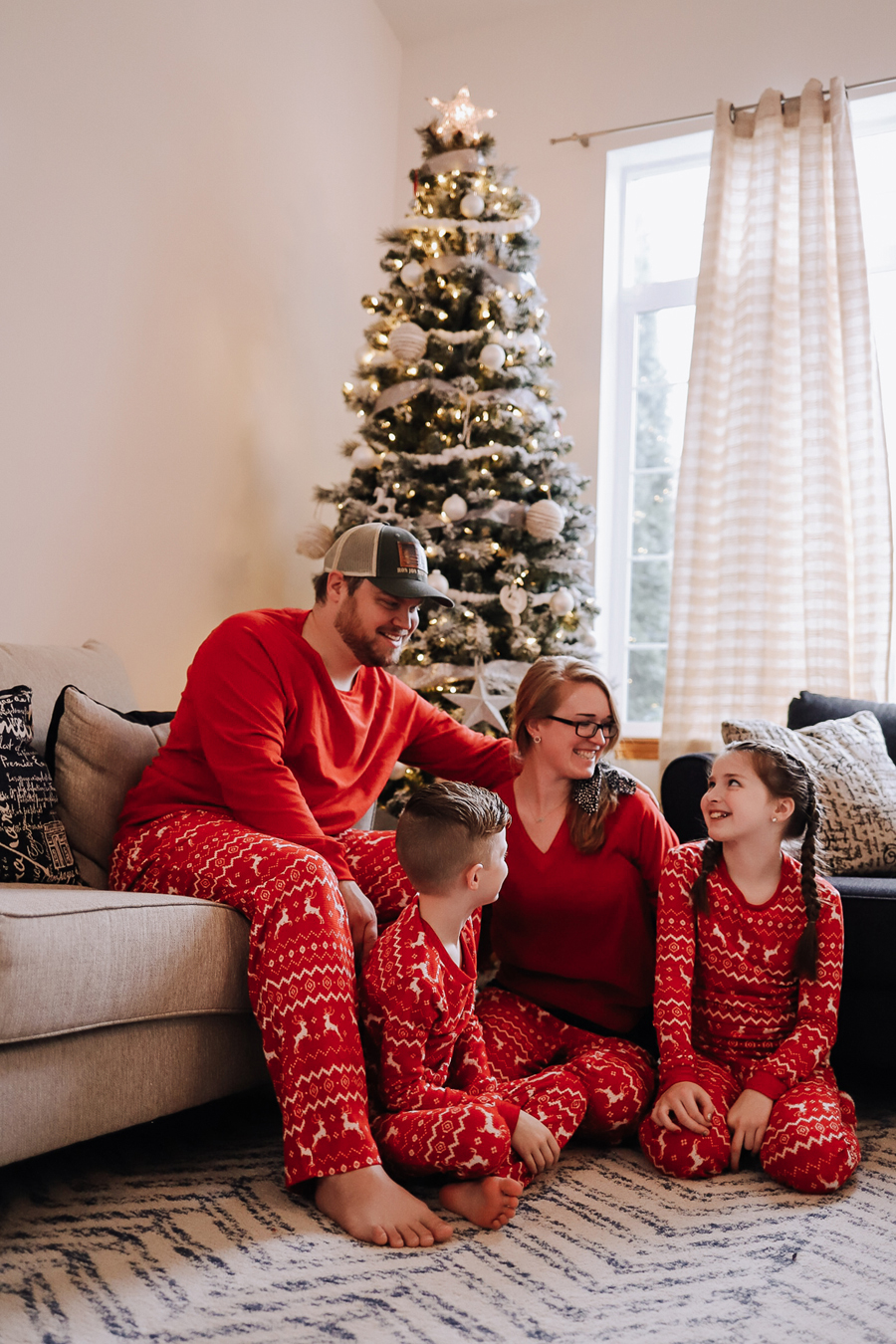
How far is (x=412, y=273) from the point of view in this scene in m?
3.26

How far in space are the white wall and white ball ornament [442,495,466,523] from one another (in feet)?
2.49

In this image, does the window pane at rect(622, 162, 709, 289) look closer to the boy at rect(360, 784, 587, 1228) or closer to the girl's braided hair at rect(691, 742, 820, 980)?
the girl's braided hair at rect(691, 742, 820, 980)

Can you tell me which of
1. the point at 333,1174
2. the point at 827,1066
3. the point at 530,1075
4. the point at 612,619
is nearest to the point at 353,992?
the point at 333,1174

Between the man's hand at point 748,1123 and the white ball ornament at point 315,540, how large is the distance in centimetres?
207

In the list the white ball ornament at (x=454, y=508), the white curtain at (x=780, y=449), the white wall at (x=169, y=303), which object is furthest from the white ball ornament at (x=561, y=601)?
the white wall at (x=169, y=303)

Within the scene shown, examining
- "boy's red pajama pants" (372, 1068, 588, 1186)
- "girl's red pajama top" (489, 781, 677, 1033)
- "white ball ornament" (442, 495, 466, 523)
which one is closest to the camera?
"boy's red pajama pants" (372, 1068, 588, 1186)

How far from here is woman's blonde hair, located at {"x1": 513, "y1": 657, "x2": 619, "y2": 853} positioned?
1875mm

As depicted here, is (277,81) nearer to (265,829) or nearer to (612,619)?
(612,619)

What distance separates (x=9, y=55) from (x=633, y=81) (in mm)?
2437

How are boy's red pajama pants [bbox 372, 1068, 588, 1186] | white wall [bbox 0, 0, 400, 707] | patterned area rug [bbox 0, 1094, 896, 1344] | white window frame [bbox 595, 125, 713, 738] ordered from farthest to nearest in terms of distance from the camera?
white window frame [bbox 595, 125, 713, 738] → white wall [bbox 0, 0, 400, 707] → boy's red pajama pants [bbox 372, 1068, 588, 1186] → patterned area rug [bbox 0, 1094, 896, 1344]

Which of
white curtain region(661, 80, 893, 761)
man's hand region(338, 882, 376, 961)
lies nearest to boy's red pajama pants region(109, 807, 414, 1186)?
man's hand region(338, 882, 376, 961)

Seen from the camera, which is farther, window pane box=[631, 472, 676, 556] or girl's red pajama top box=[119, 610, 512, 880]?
window pane box=[631, 472, 676, 556]

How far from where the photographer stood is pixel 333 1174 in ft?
4.50

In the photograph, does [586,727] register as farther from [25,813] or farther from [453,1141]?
[25,813]
